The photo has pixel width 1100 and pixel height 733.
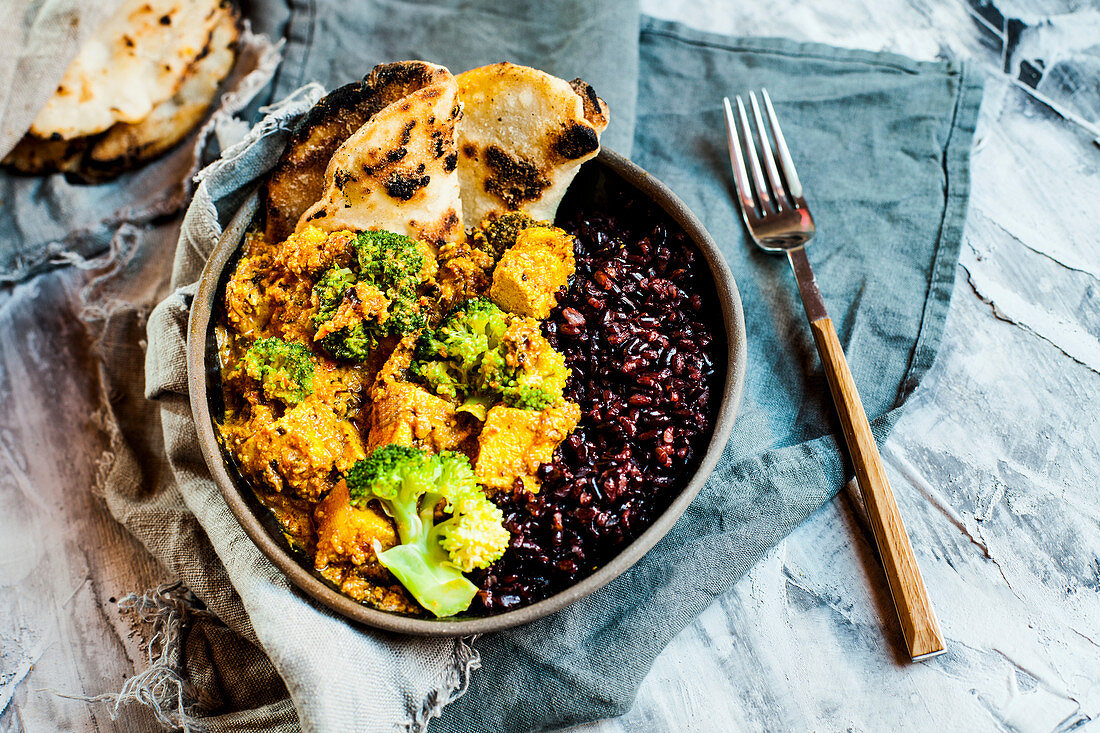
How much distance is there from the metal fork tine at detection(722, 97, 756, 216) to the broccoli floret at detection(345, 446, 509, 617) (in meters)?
2.16

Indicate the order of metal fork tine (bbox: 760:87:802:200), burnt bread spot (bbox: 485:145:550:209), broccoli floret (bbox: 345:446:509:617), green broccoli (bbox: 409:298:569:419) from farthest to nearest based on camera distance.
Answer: metal fork tine (bbox: 760:87:802:200) < burnt bread spot (bbox: 485:145:550:209) < green broccoli (bbox: 409:298:569:419) < broccoli floret (bbox: 345:446:509:617)

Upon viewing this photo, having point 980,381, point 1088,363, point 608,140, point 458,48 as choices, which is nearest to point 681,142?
point 608,140

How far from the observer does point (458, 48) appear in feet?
14.7

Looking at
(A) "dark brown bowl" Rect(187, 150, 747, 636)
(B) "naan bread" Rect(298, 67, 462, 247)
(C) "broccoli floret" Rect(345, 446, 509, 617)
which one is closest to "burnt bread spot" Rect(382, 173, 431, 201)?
(B) "naan bread" Rect(298, 67, 462, 247)

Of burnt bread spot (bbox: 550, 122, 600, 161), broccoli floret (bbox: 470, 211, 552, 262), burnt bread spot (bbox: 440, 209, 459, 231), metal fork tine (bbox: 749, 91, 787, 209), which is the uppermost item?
burnt bread spot (bbox: 550, 122, 600, 161)

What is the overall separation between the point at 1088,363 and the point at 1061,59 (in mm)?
1899

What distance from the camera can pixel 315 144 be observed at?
3502mm

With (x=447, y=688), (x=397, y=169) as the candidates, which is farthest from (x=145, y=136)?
(x=447, y=688)

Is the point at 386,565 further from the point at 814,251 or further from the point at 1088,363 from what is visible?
the point at 1088,363

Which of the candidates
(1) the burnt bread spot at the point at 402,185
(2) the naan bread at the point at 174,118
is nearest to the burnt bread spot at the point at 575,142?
(1) the burnt bread spot at the point at 402,185

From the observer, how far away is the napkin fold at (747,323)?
3.10 meters

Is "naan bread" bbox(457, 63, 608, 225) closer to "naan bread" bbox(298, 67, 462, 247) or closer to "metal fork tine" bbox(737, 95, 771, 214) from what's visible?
"naan bread" bbox(298, 67, 462, 247)

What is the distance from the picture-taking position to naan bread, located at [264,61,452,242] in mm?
3430

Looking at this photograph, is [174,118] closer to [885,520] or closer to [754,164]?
[754,164]
